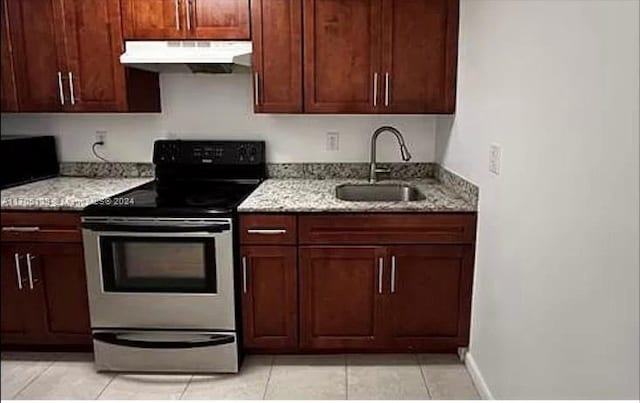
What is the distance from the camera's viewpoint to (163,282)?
212 cm

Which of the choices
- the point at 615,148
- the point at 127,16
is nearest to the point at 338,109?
the point at 127,16

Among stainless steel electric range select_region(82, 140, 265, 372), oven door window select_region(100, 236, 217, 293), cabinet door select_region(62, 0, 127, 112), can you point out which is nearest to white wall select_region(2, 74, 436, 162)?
cabinet door select_region(62, 0, 127, 112)

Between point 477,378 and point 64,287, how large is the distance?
1885 mm

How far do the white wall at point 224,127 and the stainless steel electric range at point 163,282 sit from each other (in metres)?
0.61

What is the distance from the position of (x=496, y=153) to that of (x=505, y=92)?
0.23 meters

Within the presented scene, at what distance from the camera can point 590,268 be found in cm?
114

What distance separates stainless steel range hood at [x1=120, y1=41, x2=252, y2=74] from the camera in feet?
7.16

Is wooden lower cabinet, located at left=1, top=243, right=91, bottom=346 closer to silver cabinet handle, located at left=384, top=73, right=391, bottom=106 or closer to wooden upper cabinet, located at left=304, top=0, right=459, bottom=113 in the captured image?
wooden upper cabinet, located at left=304, top=0, right=459, bottom=113

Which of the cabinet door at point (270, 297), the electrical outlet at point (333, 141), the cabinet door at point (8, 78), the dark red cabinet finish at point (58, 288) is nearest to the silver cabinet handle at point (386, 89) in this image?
the electrical outlet at point (333, 141)

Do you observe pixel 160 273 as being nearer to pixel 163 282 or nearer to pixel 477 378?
pixel 163 282

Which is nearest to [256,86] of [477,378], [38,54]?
[38,54]

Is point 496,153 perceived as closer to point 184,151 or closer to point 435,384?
point 435,384

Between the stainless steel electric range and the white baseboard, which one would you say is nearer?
the white baseboard

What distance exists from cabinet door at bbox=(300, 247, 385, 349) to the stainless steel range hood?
960 mm
